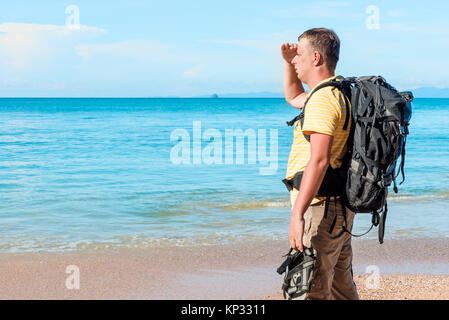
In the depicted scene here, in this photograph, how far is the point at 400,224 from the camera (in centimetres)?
891

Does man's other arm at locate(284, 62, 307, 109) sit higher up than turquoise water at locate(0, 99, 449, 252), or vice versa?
man's other arm at locate(284, 62, 307, 109)

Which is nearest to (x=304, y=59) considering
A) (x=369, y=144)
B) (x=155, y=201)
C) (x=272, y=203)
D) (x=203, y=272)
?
(x=369, y=144)

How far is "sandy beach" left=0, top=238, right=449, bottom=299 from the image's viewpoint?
5461mm

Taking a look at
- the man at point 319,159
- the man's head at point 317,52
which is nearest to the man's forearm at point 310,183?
the man at point 319,159

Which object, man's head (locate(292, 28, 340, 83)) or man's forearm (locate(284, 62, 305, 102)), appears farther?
man's forearm (locate(284, 62, 305, 102))

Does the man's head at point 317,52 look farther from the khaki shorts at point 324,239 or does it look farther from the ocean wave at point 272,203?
the ocean wave at point 272,203

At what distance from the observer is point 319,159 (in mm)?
2668

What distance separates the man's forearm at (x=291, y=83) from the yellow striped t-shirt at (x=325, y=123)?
0.70m

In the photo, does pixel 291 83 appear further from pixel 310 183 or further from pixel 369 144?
pixel 310 183

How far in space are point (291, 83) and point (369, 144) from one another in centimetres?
98

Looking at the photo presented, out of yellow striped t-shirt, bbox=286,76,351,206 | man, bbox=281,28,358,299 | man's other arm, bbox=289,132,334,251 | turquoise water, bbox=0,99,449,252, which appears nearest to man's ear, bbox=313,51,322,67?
man, bbox=281,28,358,299

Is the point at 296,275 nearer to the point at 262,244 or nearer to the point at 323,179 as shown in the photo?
the point at 323,179

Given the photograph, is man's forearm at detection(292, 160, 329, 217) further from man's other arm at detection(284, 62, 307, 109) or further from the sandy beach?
the sandy beach

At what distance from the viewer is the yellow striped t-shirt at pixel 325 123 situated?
2.70 meters
